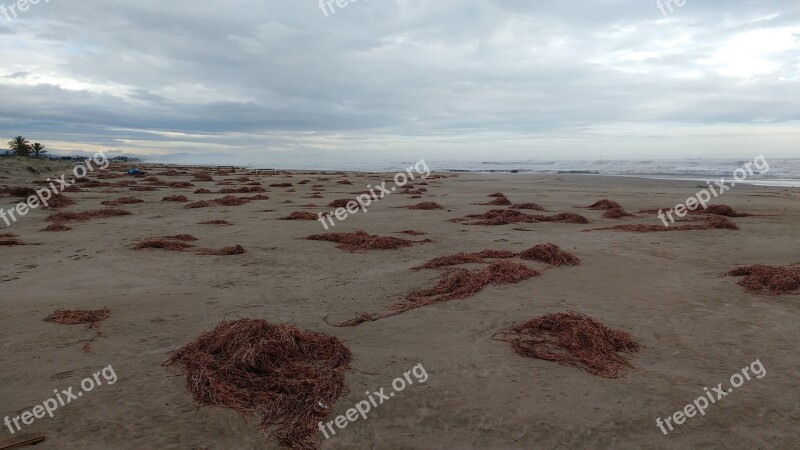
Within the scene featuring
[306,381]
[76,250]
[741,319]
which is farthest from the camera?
[76,250]

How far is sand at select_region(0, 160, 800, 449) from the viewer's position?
11.9 feet

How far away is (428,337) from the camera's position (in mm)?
5363

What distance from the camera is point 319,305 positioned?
21.7ft

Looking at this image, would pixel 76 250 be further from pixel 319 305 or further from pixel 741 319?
pixel 741 319

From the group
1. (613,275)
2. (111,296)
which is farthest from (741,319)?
(111,296)

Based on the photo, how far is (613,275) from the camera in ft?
26.1

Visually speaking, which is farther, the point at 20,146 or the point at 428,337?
the point at 20,146

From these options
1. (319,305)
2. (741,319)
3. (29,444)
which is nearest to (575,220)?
(741,319)

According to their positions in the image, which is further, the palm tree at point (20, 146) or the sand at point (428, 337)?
the palm tree at point (20, 146)

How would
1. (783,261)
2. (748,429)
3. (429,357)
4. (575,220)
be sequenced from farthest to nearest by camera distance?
(575,220) → (783,261) → (429,357) → (748,429)

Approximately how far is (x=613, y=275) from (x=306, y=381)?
19.2 ft

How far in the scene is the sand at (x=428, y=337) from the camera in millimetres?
3617

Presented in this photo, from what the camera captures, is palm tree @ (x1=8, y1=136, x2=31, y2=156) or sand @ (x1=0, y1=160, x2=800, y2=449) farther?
palm tree @ (x1=8, y1=136, x2=31, y2=156)

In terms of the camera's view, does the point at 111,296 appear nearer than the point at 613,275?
Yes
